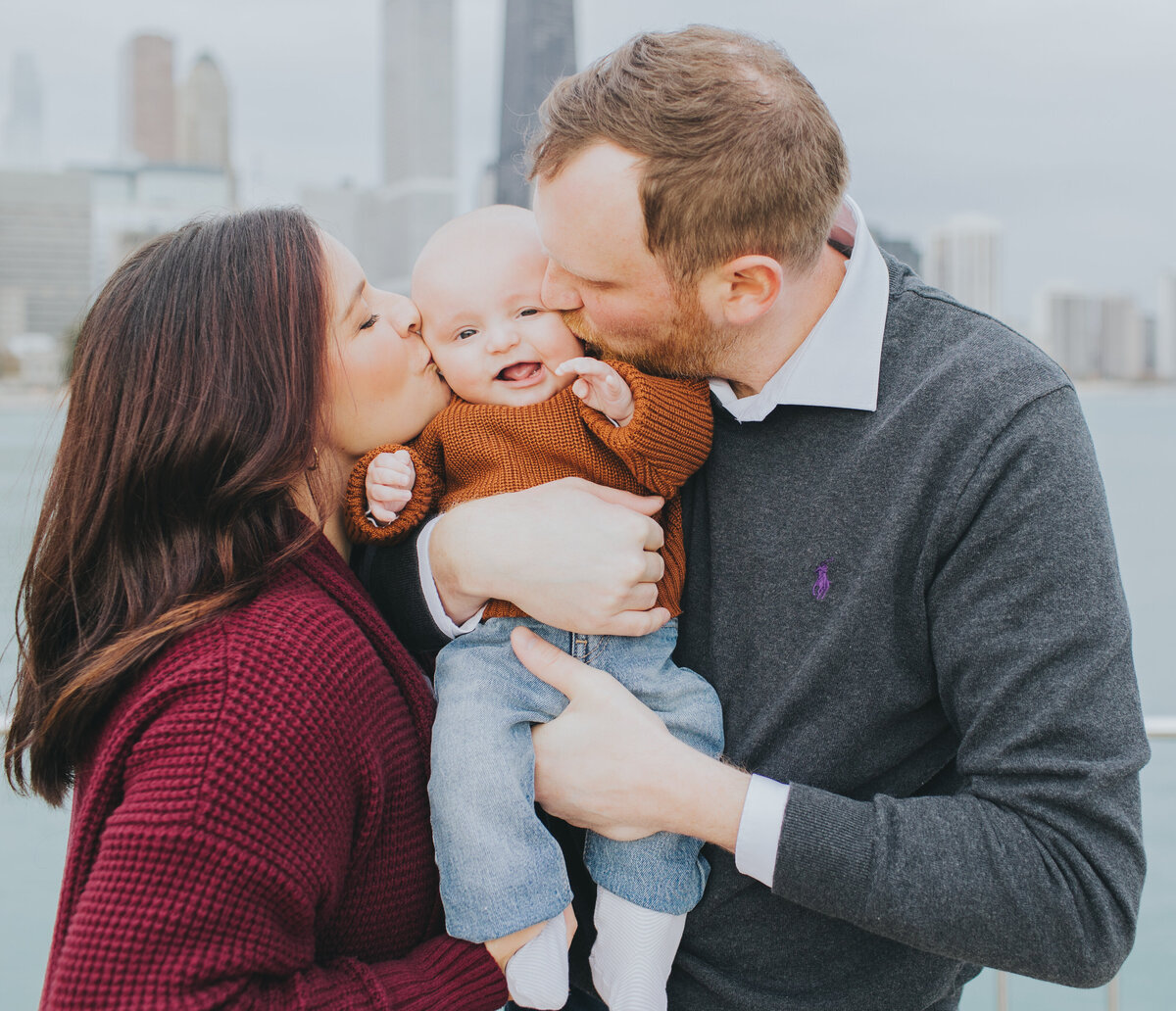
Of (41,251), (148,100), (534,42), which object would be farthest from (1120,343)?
(148,100)

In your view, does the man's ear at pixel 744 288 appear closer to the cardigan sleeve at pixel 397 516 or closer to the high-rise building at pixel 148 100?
the cardigan sleeve at pixel 397 516

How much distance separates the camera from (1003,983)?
67.6 inches

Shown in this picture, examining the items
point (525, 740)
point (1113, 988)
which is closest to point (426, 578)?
point (525, 740)

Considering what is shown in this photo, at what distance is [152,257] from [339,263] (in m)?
0.23

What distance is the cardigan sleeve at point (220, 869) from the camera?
81cm

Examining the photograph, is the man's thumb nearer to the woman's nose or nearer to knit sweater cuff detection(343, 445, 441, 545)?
knit sweater cuff detection(343, 445, 441, 545)

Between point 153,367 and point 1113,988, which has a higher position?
point 153,367

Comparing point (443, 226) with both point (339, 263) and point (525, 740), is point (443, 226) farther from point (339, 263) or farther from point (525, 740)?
point (525, 740)

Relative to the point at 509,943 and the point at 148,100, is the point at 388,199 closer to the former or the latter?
the point at 509,943

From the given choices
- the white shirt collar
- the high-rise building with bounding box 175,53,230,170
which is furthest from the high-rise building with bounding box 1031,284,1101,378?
the high-rise building with bounding box 175,53,230,170

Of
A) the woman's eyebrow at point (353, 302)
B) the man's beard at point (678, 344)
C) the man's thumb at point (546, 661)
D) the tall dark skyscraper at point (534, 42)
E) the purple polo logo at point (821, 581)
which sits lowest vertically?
the man's thumb at point (546, 661)

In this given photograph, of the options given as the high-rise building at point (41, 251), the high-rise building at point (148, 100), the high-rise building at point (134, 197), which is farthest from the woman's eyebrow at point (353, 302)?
the high-rise building at point (148, 100)

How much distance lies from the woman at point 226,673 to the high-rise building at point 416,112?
1487cm

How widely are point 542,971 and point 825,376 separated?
791mm
